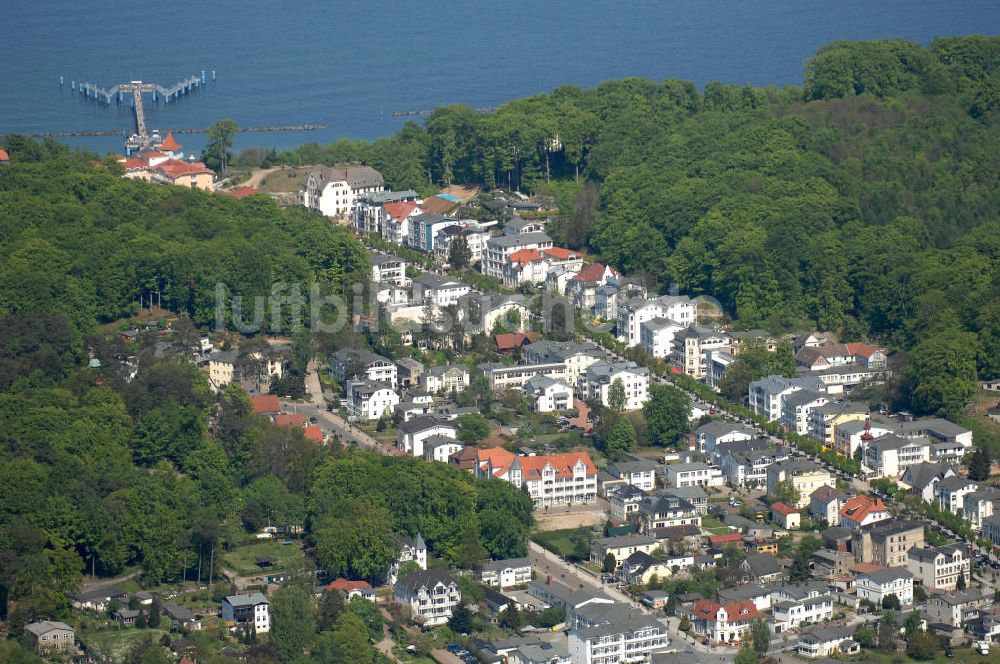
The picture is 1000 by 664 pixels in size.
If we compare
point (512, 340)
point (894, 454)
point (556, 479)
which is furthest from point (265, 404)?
point (894, 454)

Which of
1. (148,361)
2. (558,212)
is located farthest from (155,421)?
(558,212)

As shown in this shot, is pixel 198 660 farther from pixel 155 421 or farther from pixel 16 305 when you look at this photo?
pixel 16 305

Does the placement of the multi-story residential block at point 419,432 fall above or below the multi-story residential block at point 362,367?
below

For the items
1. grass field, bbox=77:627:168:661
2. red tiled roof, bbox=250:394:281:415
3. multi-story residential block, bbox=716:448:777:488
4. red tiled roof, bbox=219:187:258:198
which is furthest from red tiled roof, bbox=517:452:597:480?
red tiled roof, bbox=219:187:258:198

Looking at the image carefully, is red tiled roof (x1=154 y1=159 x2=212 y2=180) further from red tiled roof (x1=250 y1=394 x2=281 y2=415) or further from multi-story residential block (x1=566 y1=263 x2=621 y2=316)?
red tiled roof (x1=250 y1=394 x2=281 y2=415)

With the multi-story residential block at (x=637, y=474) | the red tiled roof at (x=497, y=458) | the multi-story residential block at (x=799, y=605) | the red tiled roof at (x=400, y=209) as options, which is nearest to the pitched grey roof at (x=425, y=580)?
the red tiled roof at (x=497, y=458)

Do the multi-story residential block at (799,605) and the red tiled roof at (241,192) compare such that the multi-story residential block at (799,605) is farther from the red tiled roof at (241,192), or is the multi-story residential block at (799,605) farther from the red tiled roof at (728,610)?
the red tiled roof at (241,192)
